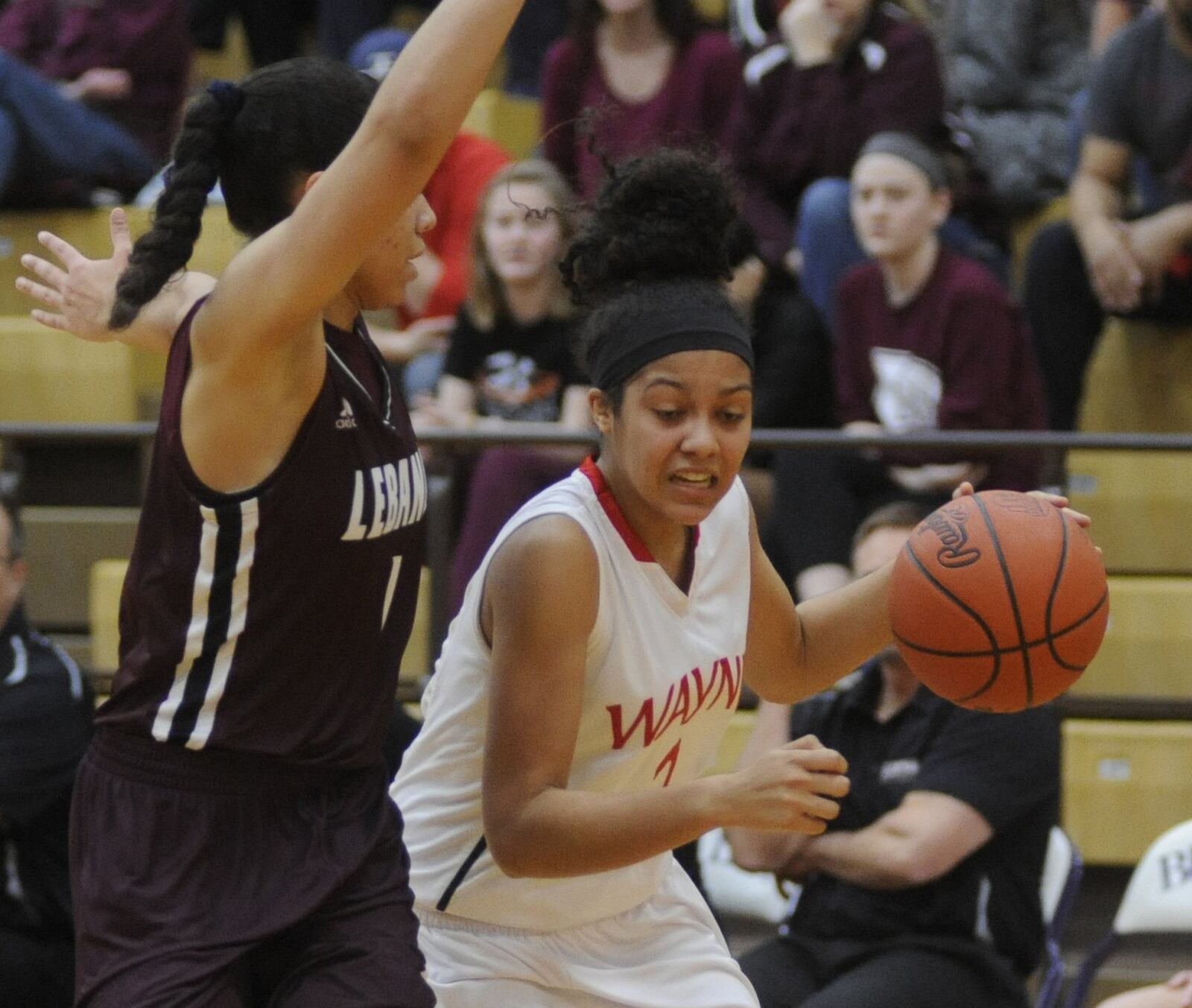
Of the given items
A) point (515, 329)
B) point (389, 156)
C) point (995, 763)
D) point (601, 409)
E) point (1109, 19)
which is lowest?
point (995, 763)

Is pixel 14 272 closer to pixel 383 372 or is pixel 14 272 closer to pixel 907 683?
pixel 907 683

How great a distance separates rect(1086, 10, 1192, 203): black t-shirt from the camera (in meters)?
5.22

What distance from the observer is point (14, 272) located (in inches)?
257

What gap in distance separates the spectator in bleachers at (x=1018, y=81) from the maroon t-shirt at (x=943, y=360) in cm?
108

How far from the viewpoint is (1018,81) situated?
234 inches

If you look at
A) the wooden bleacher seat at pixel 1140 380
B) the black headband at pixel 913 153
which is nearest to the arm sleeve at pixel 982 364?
the black headband at pixel 913 153

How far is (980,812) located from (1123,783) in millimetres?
1131

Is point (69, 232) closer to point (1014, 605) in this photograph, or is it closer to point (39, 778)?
point (39, 778)

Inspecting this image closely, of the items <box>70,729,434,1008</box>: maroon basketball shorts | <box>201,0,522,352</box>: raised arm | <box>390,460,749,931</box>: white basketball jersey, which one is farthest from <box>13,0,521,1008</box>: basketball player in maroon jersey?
<box>390,460,749,931</box>: white basketball jersey

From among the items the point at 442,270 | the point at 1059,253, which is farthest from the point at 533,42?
the point at 1059,253

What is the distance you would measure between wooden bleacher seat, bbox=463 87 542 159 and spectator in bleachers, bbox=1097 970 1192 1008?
164 inches

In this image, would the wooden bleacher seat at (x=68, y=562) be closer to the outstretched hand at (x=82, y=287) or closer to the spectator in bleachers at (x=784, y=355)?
the spectator in bleachers at (x=784, y=355)

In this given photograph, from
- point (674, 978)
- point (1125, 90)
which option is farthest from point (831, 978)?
point (1125, 90)

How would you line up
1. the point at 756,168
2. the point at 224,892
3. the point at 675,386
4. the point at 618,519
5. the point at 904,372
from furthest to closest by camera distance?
the point at 756,168 → the point at 904,372 → the point at 618,519 → the point at 675,386 → the point at 224,892
